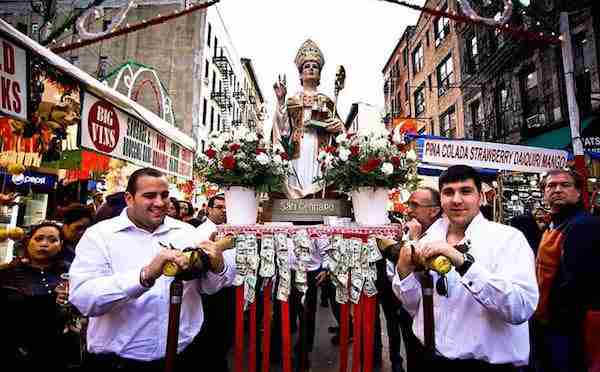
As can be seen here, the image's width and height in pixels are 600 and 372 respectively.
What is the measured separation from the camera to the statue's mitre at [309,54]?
17.3ft

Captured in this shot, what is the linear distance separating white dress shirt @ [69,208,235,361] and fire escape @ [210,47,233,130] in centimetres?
2641

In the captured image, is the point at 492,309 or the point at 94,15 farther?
the point at 94,15

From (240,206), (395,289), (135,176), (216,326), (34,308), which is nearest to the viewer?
(395,289)

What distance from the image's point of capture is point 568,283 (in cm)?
308

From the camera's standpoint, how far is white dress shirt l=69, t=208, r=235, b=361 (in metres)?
2.13

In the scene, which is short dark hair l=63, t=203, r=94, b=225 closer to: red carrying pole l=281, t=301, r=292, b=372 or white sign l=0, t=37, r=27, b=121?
white sign l=0, t=37, r=27, b=121

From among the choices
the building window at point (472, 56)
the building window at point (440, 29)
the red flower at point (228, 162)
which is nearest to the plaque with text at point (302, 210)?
the red flower at point (228, 162)

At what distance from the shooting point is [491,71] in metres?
17.6

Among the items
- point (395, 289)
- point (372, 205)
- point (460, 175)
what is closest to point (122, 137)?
point (372, 205)

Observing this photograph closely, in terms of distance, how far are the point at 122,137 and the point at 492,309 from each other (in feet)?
16.9

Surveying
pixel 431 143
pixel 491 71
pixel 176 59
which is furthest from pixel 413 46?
pixel 431 143

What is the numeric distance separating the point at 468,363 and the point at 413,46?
3132cm

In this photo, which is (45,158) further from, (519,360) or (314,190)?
(519,360)

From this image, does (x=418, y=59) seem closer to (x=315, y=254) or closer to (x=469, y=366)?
(x=315, y=254)
